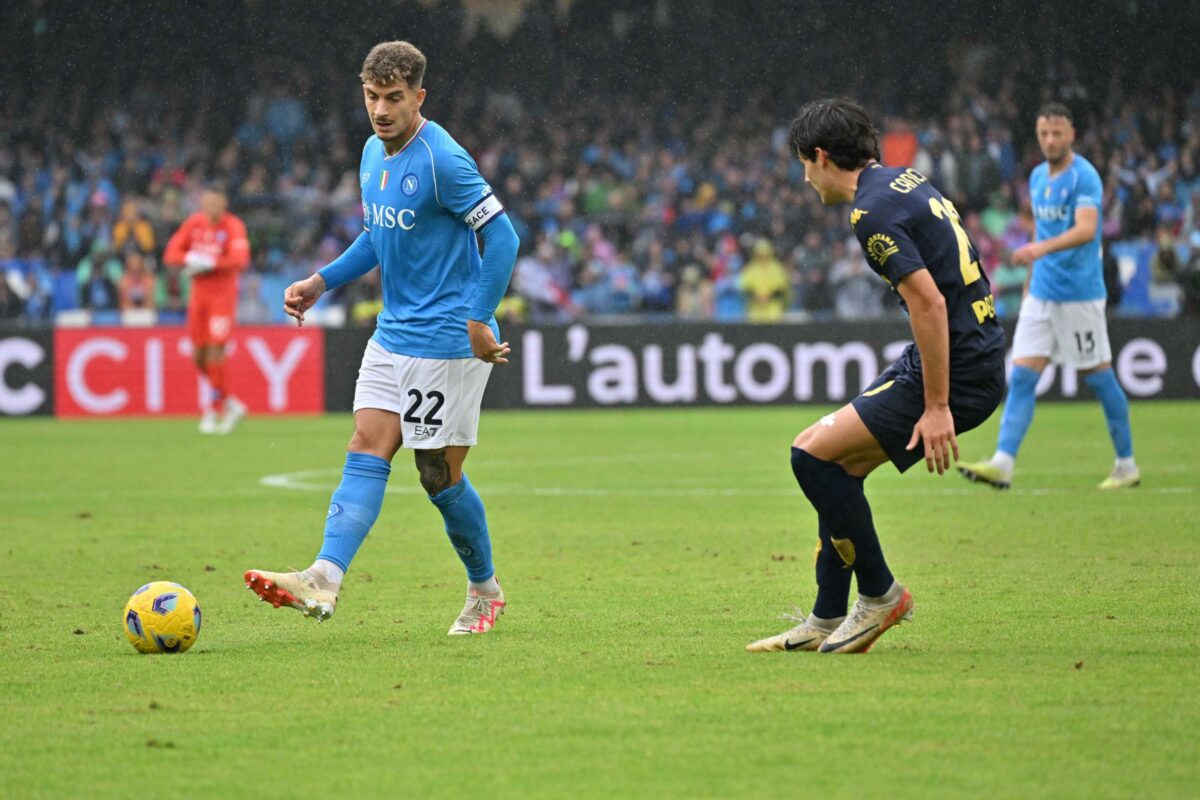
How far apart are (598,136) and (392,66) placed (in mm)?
21273

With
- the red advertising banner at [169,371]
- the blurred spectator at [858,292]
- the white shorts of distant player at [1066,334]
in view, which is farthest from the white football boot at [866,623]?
the blurred spectator at [858,292]

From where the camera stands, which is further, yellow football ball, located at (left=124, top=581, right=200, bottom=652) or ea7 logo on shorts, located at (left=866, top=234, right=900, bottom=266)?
yellow football ball, located at (left=124, top=581, right=200, bottom=652)

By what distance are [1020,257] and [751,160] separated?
16.0 meters

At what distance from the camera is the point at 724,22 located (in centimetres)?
2814

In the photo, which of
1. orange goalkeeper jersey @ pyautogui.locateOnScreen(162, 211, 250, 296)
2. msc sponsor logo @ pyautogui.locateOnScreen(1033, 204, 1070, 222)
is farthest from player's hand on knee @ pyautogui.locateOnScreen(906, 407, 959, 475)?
A: orange goalkeeper jersey @ pyautogui.locateOnScreen(162, 211, 250, 296)

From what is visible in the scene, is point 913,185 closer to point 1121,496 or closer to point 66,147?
point 1121,496

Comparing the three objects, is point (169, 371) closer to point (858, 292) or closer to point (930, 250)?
point (858, 292)

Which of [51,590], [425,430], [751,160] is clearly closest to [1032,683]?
[425,430]

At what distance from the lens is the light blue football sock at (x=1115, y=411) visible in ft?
38.2

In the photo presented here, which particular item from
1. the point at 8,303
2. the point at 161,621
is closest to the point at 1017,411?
the point at 161,621

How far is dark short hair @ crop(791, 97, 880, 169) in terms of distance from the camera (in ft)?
18.7

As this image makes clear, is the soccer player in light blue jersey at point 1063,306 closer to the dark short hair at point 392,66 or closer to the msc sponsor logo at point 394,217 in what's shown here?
the msc sponsor logo at point 394,217

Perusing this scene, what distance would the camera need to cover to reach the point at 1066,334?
11703 millimetres

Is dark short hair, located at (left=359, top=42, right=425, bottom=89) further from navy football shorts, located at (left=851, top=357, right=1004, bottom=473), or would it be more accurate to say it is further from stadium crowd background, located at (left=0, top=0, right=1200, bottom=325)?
stadium crowd background, located at (left=0, top=0, right=1200, bottom=325)
